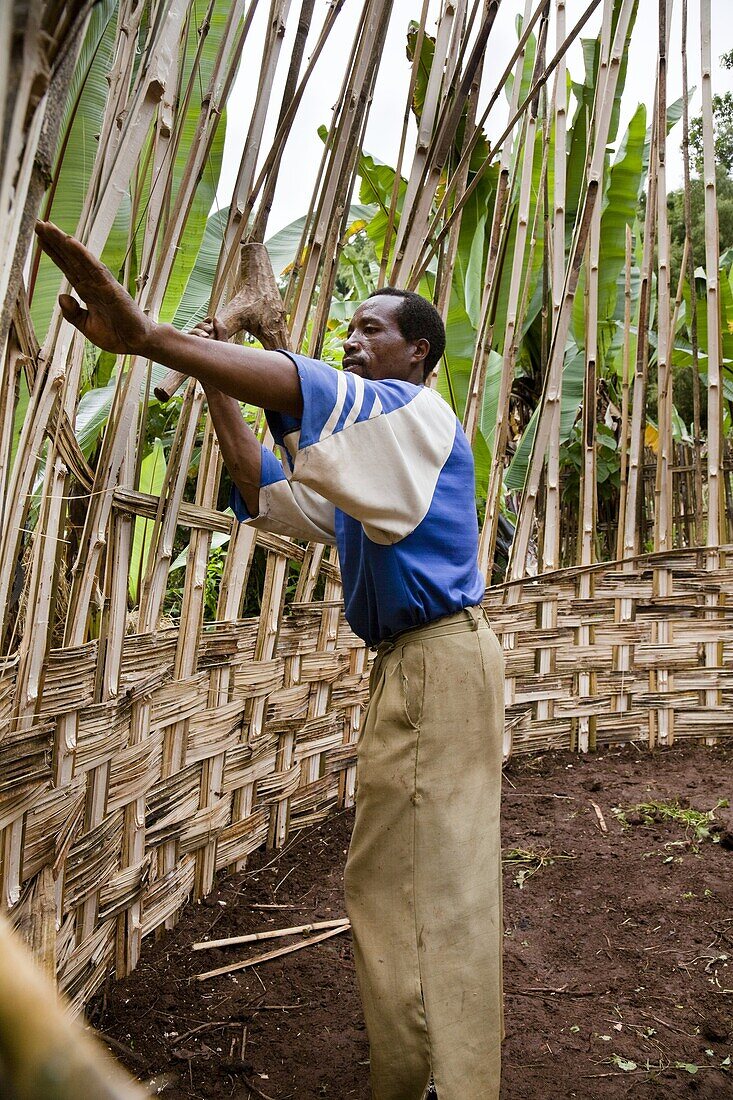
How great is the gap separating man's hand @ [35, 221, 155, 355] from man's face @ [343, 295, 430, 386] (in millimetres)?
594

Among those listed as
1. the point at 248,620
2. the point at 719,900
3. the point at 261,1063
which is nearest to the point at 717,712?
the point at 719,900

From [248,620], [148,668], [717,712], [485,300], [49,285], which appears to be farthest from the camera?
[717,712]

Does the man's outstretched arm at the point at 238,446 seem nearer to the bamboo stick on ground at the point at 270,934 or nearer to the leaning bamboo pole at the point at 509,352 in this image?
the bamboo stick on ground at the point at 270,934

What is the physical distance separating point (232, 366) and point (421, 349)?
58 cm

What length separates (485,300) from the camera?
2.93 m

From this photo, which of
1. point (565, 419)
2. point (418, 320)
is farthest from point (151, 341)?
point (565, 419)

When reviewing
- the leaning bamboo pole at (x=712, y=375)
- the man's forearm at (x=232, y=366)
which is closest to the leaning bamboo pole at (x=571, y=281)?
the leaning bamboo pole at (x=712, y=375)

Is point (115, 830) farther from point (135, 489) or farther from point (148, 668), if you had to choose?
point (135, 489)

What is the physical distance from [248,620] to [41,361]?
3.52ft

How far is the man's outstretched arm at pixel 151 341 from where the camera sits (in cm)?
91

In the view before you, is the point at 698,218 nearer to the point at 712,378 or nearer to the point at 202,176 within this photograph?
the point at 712,378

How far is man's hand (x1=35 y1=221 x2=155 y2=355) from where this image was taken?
0.89 m

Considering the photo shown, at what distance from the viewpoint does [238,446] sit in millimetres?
1528

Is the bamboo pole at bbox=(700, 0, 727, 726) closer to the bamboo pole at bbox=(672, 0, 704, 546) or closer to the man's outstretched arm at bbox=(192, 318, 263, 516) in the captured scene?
the bamboo pole at bbox=(672, 0, 704, 546)
